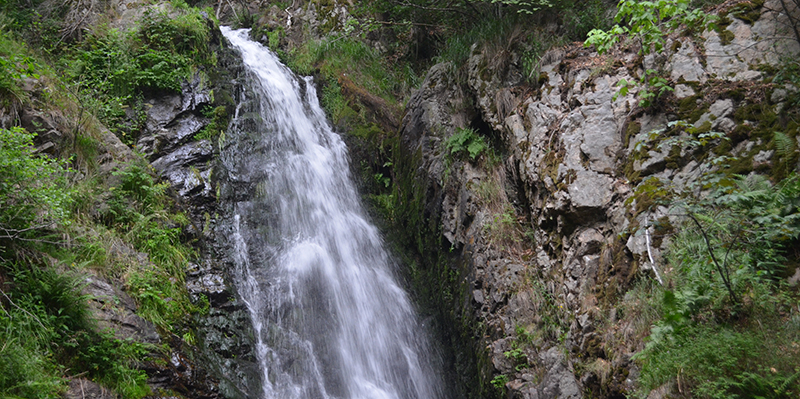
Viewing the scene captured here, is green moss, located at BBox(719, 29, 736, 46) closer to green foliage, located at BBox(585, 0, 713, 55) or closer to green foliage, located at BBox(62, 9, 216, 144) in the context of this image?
green foliage, located at BBox(585, 0, 713, 55)

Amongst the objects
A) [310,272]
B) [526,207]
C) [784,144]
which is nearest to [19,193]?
[310,272]

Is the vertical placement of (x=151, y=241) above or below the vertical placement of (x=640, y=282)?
below

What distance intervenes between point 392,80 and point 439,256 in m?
6.25

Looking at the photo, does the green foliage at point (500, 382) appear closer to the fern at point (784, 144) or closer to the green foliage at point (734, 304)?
the green foliage at point (734, 304)

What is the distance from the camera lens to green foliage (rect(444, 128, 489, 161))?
6.96 meters

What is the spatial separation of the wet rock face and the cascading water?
1.39m

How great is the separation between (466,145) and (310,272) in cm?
340

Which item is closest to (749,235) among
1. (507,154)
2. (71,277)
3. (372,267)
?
(507,154)

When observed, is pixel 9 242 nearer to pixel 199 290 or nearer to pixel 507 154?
pixel 199 290

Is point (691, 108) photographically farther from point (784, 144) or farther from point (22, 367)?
point (22, 367)

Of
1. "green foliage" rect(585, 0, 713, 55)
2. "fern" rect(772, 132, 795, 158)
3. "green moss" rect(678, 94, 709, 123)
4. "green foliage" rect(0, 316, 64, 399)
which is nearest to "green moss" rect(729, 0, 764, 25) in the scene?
"green foliage" rect(585, 0, 713, 55)

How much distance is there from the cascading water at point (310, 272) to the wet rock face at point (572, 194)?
4.56 ft

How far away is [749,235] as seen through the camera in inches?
128

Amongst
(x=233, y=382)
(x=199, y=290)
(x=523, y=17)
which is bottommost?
(x=233, y=382)
